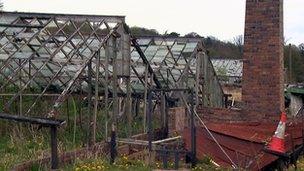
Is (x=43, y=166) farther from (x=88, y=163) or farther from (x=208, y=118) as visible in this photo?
(x=208, y=118)

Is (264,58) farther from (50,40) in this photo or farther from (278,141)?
(50,40)

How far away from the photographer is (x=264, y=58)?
623 inches

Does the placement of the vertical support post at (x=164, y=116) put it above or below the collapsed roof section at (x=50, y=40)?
below

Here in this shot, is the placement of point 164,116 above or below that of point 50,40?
below

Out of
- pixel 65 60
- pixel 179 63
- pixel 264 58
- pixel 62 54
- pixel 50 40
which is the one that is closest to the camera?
pixel 264 58

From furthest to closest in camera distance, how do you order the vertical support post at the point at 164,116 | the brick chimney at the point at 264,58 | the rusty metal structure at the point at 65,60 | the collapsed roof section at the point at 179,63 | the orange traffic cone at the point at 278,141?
the collapsed roof section at the point at 179,63
the vertical support post at the point at 164,116
the rusty metal structure at the point at 65,60
the brick chimney at the point at 264,58
the orange traffic cone at the point at 278,141

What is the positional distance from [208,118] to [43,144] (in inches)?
212

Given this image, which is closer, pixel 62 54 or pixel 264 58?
pixel 264 58

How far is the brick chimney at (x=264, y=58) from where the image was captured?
15664 millimetres

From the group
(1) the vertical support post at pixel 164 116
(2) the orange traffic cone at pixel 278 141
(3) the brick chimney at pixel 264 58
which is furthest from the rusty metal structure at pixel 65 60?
(2) the orange traffic cone at pixel 278 141

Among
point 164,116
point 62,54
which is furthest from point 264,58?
point 62,54

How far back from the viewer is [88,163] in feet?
34.4

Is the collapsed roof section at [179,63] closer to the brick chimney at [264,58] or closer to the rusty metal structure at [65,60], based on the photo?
the rusty metal structure at [65,60]

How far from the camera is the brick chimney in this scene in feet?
51.4
